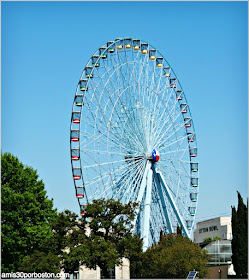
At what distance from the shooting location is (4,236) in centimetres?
4072

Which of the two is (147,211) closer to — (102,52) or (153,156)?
(153,156)

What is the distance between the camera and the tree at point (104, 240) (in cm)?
3500

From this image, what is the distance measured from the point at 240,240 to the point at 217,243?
1756cm

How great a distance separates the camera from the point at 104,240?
3581 cm

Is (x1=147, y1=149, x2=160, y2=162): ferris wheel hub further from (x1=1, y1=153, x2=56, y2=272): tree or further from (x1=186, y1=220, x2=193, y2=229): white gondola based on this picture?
(x1=1, y1=153, x2=56, y2=272): tree

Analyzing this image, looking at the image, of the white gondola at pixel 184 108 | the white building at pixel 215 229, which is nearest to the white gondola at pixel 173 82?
the white gondola at pixel 184 108

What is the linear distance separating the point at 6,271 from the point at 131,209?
10.1m

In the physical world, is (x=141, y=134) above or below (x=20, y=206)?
above

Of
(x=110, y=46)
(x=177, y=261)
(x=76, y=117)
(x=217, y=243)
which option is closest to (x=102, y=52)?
(x=110, y=46)

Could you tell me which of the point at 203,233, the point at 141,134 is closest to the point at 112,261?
the point at 141,134

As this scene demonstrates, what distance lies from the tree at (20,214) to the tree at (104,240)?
5.23 meters

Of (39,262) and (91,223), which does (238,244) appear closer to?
(91,223)

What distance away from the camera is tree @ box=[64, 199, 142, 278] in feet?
115

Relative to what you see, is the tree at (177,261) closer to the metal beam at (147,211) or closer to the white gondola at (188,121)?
the metal beam at (147,211)
